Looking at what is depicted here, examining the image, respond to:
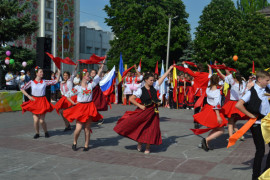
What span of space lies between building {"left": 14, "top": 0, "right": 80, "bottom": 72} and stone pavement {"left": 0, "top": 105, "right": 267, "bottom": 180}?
45.7 m

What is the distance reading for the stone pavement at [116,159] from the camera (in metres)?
5.74

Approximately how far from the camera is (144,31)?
40719mm

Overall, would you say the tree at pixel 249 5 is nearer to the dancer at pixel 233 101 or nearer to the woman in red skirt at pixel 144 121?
the dancer at pixel 233 101

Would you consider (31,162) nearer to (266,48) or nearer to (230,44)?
(230,44)

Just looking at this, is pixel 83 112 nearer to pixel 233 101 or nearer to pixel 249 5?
pixel 233 101

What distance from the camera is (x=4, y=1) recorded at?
25.9m

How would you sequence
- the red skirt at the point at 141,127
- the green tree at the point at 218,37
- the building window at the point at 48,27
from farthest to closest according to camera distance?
the building window at the point at 48,27, the green tree at the point at 218,37, the red skirt at the point at 141,127

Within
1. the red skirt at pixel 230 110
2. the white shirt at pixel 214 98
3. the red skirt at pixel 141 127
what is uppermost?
the white shirt at pixel 214 98

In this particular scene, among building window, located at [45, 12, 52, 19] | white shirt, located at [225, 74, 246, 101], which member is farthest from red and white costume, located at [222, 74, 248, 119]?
building window, located at [45, 12, 52, 19]

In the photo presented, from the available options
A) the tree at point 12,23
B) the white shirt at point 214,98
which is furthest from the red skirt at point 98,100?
the tree at point 12,23

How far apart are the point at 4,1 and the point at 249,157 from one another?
934 inches

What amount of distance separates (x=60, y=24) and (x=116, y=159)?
54292 mm

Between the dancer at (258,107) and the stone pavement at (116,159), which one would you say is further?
the stone pavement at (116,159)

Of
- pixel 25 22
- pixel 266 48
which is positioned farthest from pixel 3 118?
pixel 266 48
